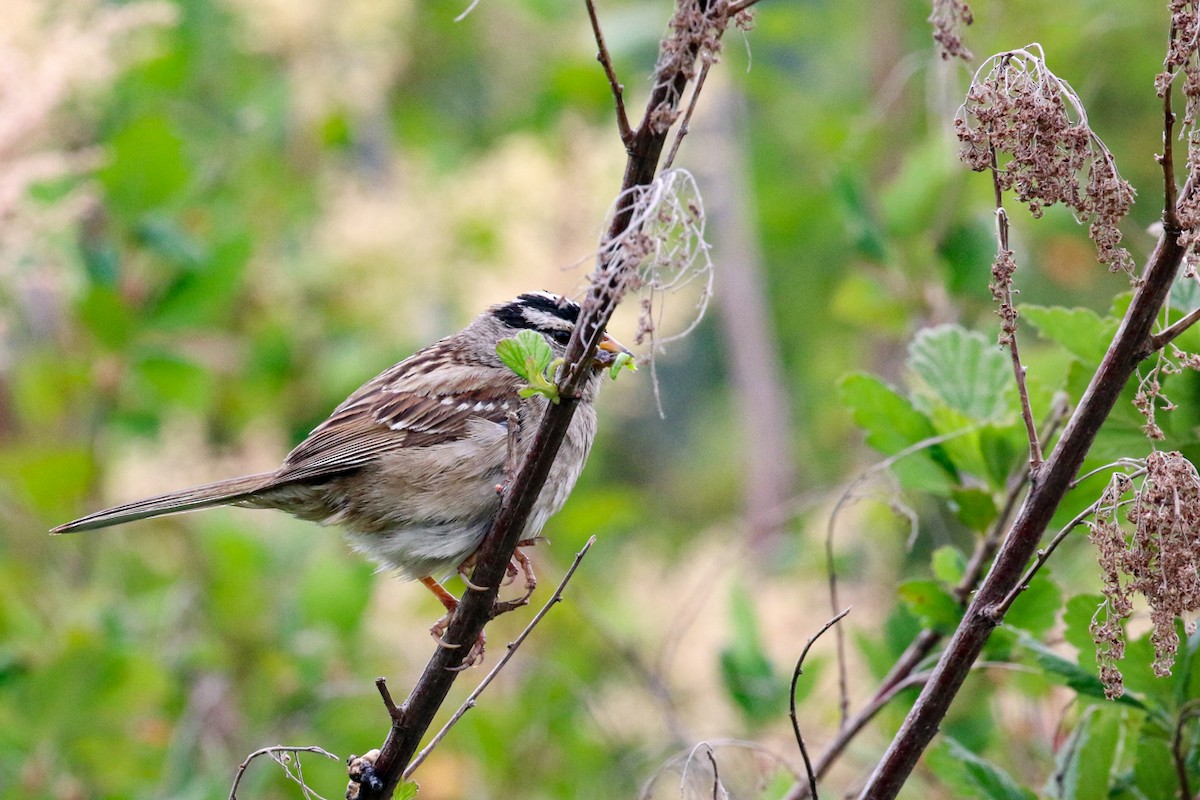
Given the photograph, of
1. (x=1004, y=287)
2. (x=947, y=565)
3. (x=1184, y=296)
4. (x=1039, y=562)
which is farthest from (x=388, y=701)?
(x=1184, y=296)

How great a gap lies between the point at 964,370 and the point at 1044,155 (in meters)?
1.18

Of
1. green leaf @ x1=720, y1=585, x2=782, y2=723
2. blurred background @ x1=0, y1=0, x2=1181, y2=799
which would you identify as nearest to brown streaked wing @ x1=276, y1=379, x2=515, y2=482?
blurred background @ x1=0, y1=0, x2=1181, y2=799

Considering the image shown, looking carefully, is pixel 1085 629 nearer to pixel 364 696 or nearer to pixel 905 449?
pixel 905 449

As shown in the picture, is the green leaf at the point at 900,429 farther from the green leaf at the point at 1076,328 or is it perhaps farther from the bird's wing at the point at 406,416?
the bird's wing at the point at 406,416

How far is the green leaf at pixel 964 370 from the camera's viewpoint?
266cm

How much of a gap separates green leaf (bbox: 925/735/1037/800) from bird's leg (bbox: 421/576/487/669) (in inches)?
34.1

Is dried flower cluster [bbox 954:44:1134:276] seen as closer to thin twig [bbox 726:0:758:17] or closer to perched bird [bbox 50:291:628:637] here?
thin twig [bbox 726:0:758:17]

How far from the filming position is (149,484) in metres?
4.93

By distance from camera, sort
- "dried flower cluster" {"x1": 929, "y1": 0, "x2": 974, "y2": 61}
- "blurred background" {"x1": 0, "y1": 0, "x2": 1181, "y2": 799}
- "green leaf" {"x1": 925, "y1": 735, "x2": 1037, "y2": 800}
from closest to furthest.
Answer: "dried flower cluster" {"x1": 929, "y1": 0, "x2": 974, "y2": 61} → "green leaf" {"x1": 925, "y1": 735, "x2": 1037, "y2": 800} → "blurred background" {"x1": 0, "y1": 0, "x2": 1181, "y2": 799}

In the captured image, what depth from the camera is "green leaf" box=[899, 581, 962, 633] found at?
245 cm

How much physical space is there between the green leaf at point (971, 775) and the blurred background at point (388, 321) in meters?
0.60

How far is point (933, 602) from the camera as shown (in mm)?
2461

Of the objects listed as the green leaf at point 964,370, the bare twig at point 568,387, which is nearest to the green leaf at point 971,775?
the green leaf at point 964,370

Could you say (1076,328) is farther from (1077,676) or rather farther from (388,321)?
(388,321)
